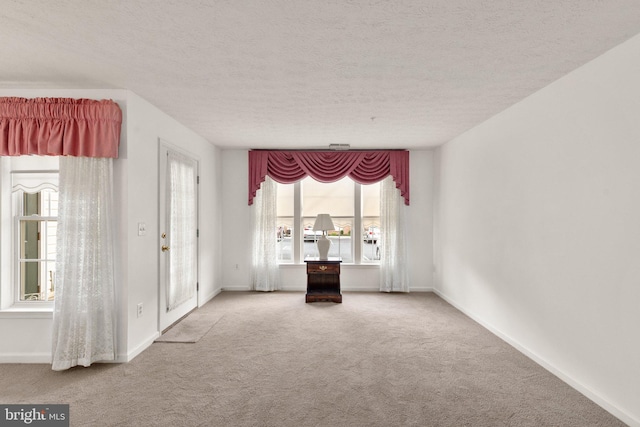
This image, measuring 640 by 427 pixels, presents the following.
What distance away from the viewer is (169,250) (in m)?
3.86

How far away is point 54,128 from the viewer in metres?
2.89

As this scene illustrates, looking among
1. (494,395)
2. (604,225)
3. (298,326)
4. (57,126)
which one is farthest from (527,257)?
(57,126)

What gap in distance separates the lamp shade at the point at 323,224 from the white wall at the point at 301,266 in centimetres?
93

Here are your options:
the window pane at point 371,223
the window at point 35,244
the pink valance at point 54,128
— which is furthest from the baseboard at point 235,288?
the pink valance at point 54,128

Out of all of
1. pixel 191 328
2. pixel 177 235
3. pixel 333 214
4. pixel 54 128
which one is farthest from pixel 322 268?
pixel 54 128

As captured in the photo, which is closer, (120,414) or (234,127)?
(120,414)

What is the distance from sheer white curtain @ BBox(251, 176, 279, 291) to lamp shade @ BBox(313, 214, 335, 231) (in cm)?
83

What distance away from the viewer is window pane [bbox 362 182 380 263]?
5926mm

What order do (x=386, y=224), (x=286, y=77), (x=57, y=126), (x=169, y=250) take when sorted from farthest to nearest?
(x=386, y=224) → (x=169, y=250) → (x=57, y=126) → (x=286, y=77)

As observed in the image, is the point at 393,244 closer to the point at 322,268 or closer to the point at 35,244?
the point at 322,268

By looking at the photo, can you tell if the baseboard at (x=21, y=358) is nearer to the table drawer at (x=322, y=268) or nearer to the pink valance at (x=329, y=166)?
the table drawer at (x=322, y=268)

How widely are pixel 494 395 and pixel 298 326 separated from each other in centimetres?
221

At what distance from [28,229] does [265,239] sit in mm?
3146

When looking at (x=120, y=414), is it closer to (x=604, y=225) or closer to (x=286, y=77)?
(x=286, y=77)
